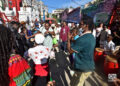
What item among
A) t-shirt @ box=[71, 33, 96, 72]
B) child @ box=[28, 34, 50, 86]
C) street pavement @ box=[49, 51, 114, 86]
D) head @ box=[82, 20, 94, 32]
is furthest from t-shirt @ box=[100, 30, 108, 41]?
child @ box=[28, 34, 50, 86]

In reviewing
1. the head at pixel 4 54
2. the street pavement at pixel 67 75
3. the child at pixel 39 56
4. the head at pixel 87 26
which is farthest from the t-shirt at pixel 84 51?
the street pavement at pixel 67 75

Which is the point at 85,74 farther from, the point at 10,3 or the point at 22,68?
the point at 10,3

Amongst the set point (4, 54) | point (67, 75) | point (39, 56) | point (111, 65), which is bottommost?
point (67, 75)

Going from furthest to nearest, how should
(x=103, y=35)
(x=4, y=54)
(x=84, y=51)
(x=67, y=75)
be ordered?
(x=103, y=35) → (x=67, y=75) → (x=84, y=51) → (x=4, y=54)

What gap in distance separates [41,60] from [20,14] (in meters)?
13.8

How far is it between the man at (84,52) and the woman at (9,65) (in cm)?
93

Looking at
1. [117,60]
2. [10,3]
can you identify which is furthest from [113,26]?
[10,3]

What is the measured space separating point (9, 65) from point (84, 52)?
1.24 m

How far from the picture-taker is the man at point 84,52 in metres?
1.79

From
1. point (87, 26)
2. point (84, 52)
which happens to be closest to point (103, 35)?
point (87, 26)

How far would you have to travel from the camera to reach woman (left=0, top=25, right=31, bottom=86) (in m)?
1.09

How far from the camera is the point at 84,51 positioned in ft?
6.00

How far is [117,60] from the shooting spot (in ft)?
9.48

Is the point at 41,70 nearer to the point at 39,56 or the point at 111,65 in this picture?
the point at 39,56
